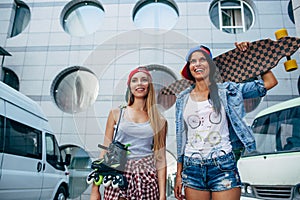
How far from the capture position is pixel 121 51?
155 cm

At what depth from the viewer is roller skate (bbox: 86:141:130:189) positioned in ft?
4.56

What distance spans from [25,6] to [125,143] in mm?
9101

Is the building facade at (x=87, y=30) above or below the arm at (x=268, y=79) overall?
above

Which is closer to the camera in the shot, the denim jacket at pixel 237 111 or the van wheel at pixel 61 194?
the denim jacket at pixel 237 111

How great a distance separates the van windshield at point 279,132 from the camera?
3082mm

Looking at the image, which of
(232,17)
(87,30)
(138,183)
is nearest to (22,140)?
(138,183)

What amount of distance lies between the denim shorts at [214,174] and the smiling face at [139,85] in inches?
→ 20.3

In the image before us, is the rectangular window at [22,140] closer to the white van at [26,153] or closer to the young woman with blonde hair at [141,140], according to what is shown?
the white van at [26,153]

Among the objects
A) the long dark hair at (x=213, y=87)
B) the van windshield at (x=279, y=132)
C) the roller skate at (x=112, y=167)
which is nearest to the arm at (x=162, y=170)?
the roller skate at (x=112, y=167)

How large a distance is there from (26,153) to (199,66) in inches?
134

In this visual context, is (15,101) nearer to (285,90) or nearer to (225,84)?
(225,84)

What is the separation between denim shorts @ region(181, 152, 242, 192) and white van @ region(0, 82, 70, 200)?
9.31ft

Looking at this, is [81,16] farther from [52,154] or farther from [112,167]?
[112,167]

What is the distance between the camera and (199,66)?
1.63m
